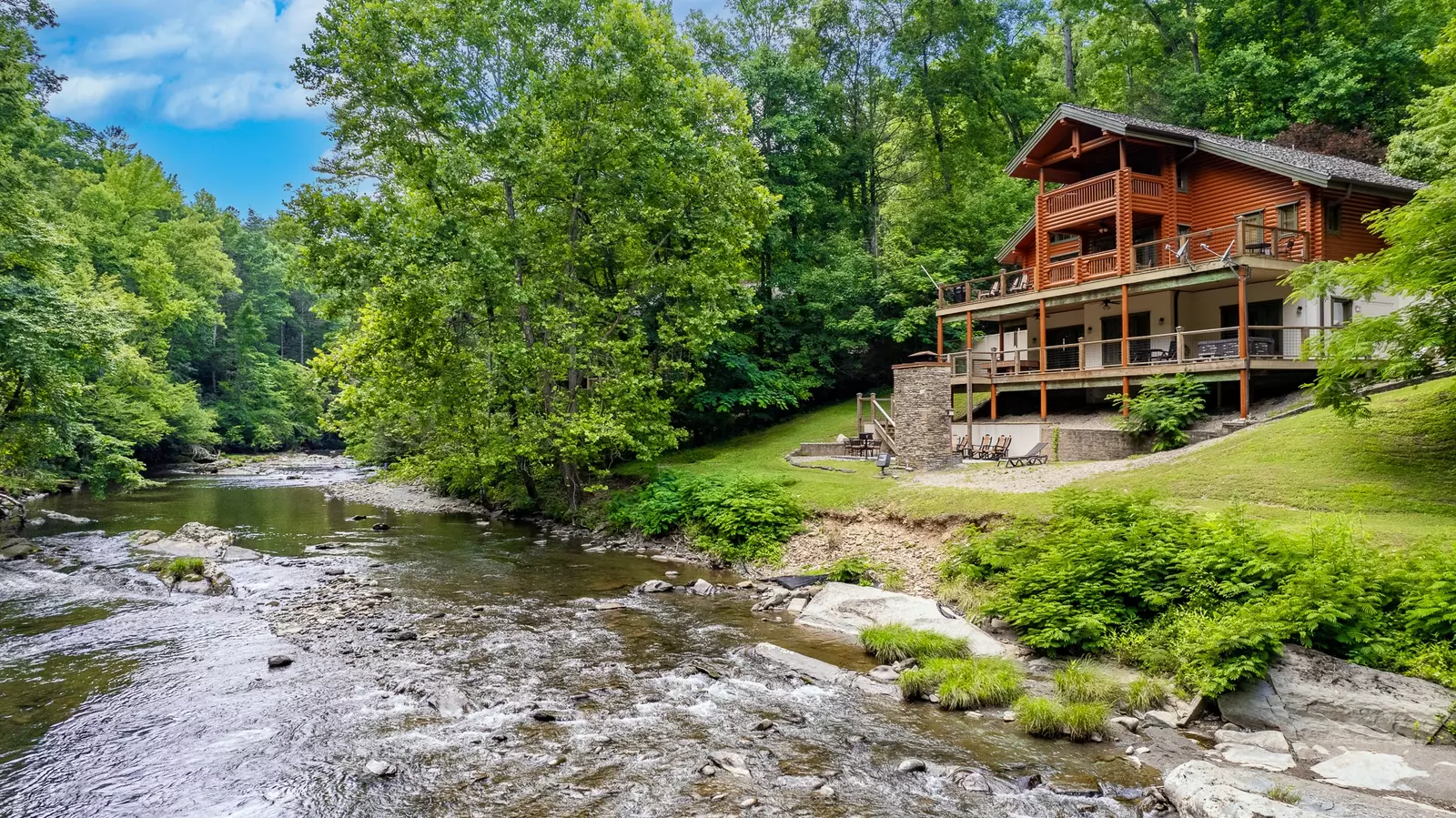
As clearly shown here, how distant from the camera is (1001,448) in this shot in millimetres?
24391

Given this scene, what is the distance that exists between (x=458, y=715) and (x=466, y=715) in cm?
10

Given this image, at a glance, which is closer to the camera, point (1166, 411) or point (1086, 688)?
point (1086, 688)

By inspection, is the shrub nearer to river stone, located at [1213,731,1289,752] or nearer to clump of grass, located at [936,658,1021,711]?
clump of grass, located at [936,658,1021,711]

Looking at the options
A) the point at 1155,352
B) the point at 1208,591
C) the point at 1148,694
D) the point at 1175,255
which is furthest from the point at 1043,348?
the point at 1148,694

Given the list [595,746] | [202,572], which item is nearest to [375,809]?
[595,746]

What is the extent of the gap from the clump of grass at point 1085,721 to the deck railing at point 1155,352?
52.3ft

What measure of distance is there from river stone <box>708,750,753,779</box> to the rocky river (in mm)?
39

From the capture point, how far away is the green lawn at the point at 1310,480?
40.3ft

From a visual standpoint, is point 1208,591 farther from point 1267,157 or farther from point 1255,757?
point 1267,157

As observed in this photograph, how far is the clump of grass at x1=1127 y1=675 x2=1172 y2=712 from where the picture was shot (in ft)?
29.4

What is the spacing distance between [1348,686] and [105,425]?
131 feet

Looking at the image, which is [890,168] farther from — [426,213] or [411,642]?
[411,642]

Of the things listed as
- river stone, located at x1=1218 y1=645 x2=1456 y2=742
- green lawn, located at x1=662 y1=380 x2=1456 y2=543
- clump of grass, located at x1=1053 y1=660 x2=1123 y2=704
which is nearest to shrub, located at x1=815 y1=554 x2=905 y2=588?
green lawn, located at x1=662 y1=380 x2=1456 y2=543

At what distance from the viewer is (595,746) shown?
324 inches
